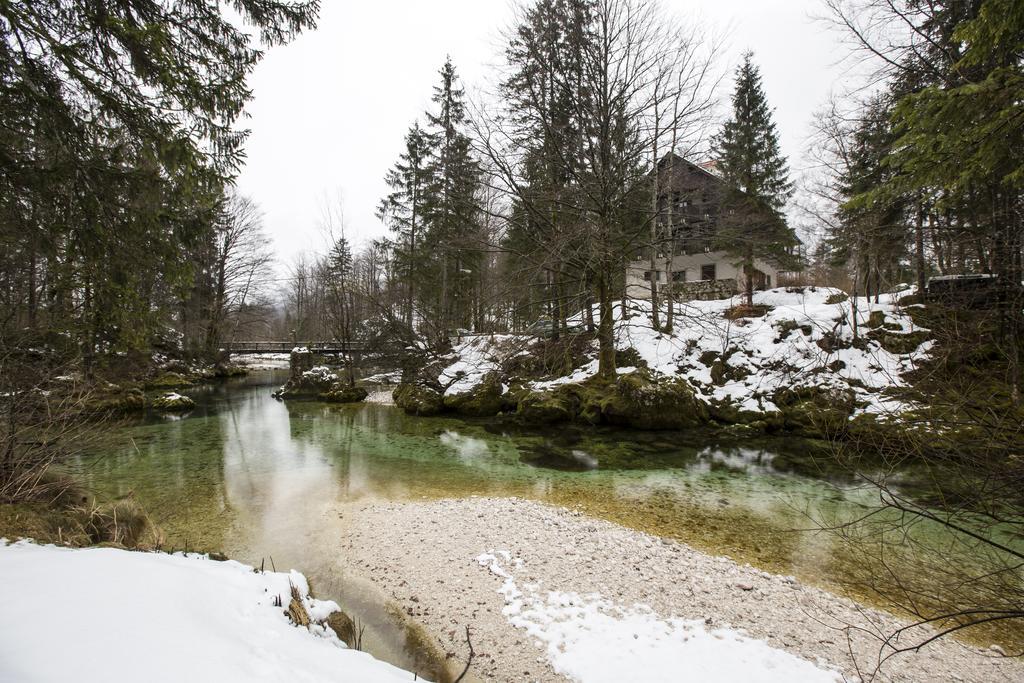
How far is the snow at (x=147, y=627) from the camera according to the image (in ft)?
5.56

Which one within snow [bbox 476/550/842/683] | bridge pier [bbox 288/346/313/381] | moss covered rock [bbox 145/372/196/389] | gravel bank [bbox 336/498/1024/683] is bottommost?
gravel bank [bbox 336/498/1024/683]

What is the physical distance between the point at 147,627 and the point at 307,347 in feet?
91.0

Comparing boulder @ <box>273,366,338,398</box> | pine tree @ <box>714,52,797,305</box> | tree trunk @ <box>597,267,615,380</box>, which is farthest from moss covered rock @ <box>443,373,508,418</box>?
pine tree @ <box>714,52,797,305</box>

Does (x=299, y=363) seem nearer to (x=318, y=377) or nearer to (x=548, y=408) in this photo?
(x=318, y=377)

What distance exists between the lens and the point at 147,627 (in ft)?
6.68

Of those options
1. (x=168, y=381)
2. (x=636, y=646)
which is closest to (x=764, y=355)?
(x=636, y=646)

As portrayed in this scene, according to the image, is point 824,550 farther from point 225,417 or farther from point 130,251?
point 225,417

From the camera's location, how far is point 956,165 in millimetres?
5086

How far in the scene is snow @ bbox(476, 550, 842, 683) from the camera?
9.21 feet

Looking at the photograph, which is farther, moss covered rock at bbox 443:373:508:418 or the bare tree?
the bare tree

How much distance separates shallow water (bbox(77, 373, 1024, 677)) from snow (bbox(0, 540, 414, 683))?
3.48 feet

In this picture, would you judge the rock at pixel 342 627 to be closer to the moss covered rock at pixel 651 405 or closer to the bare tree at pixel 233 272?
the moss covered rock at pixel 651 405

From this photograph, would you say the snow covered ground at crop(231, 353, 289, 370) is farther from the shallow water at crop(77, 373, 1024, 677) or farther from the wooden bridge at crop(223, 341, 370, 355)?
the shallow water at crop(77, 373, 1024, 677)

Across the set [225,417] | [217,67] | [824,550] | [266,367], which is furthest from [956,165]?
[266,367]
